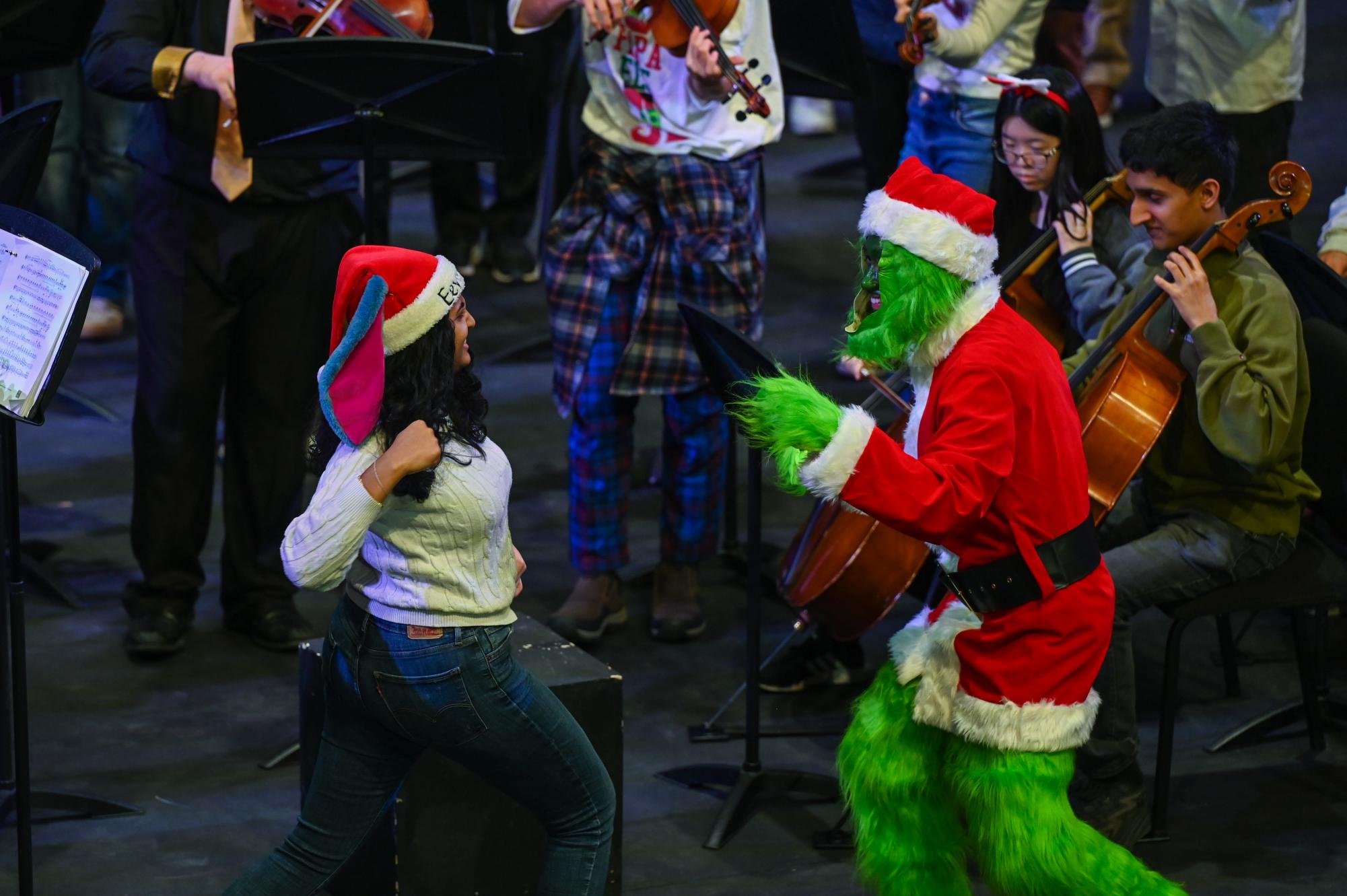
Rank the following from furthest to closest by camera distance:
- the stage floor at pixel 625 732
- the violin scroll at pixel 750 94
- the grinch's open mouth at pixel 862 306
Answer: the violin scroll at pixel 750 94 < the stage floor at pixel 625 732 < the grinch's open mouth at pixel 862 306

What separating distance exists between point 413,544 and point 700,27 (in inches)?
77.8

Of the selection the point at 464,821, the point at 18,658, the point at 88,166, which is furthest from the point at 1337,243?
the point at 88,166

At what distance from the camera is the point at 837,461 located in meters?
2.73

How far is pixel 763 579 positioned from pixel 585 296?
111cm

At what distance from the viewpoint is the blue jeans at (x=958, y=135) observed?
5.38 meters

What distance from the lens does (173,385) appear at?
15.4 ft

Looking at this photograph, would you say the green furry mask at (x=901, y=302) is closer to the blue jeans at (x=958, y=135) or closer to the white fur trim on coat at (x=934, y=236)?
the white fur trim on coat at (x=934, y=236)

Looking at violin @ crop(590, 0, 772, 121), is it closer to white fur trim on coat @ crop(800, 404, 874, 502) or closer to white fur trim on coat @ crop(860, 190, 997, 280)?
white fur trim on coat @ crop(860, 190, 997, 280)

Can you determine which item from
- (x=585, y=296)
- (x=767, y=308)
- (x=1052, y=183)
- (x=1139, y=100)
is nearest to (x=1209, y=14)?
(x=1052, y=183)

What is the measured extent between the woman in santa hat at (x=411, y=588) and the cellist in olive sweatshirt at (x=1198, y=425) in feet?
4.68

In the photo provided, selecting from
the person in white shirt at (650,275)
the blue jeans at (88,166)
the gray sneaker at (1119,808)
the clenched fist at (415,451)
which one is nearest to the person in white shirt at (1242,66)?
the person in white shirt at (650,275)

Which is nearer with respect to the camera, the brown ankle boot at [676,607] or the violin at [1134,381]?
the violin at [1134,381]

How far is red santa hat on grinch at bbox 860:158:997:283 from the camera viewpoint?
2.95 m

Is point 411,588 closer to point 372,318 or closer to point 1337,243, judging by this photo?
point 372,318
